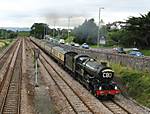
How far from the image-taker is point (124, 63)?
108 feet

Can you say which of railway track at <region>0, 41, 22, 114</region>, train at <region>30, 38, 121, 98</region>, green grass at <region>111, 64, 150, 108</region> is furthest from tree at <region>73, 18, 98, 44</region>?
train at <region>30, 38, 121, 98</region>

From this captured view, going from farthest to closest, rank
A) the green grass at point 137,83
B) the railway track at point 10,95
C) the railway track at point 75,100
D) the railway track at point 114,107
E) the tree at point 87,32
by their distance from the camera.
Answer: the tree at point 87,32 → the green grass at point 137,83 → the railway track at point 10,95 → the railway track at point 114,107 → the railway track at point 75,100

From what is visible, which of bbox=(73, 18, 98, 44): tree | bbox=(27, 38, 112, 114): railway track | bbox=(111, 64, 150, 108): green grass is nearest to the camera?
bbox=(27, 38, 112, 114): railway track

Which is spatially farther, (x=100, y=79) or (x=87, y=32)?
(x=87, y=32)

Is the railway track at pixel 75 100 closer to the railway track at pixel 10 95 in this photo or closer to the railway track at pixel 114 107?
the railway track at pixel 114 107

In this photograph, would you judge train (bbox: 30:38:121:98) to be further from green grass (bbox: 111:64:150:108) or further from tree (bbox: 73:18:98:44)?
tree (bbox: 73:18:98:44)

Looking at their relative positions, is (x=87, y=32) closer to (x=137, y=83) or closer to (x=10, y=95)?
(x=137, y=83)

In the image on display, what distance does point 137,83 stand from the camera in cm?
2644

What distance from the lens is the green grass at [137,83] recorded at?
24.4 meters

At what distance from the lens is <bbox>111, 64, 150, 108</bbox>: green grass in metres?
24.4

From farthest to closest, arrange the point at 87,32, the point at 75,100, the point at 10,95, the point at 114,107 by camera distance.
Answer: the point at 87,32, the point at 10,95, the point at 75,100, the point at 114,107

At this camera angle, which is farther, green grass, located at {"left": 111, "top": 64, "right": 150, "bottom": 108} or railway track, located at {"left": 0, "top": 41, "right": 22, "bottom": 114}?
green grass, located at {"left": 111, "top": 64, "right": 150, "bottom": 108}

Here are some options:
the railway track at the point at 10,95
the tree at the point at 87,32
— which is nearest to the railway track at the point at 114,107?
the railway track at the point at 10,95

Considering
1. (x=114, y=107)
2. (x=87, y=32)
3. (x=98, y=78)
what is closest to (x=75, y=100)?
(x=98, y=78)
